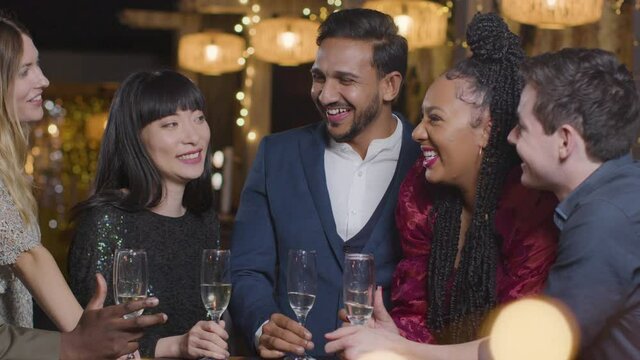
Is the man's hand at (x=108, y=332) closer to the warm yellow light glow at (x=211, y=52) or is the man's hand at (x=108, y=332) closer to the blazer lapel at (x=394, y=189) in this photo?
the blazer lapel at (x=394, y=189)

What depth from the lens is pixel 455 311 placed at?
2510 mm

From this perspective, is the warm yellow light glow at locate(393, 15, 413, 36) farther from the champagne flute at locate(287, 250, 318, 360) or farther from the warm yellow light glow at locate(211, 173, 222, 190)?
the champagne flute at locate(287, 250, 318, 360)

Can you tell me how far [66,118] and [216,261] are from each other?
874cm

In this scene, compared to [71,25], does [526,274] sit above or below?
below

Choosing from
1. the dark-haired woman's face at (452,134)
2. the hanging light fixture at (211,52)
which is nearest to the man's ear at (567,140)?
the dark-haired woman's face at (452,134)

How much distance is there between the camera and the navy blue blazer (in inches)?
112

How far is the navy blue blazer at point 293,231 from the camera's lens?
2.84 metres

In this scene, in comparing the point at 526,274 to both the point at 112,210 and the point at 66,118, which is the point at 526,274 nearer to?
the point at 112,210

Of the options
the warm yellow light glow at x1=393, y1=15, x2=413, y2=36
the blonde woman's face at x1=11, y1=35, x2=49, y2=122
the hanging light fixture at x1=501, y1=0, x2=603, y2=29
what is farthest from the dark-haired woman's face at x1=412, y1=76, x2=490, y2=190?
the warm yellow light glow at x1=393, y1=15, x2=413, y2=36

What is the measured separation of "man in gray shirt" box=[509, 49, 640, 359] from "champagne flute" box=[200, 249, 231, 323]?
683 millimetres

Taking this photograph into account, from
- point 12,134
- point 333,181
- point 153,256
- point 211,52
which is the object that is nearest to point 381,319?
point 333,181

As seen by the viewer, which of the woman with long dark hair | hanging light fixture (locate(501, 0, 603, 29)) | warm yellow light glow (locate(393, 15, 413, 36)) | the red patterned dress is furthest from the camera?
warm yellow light glow (locate(393, 15, 413, 36))

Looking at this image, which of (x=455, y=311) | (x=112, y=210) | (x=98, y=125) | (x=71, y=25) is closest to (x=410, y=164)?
(x=455, y=311)

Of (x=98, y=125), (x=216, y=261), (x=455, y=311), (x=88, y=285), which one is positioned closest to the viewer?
(x=216, y=261)
